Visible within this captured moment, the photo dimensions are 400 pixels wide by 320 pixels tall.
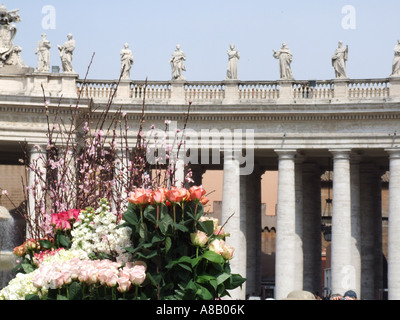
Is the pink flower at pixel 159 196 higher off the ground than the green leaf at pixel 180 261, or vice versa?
the pink flower at pixel 159 196

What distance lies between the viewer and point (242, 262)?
6238cm

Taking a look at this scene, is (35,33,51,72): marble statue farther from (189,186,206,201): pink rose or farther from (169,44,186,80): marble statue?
(189,186,206,201): pink rose

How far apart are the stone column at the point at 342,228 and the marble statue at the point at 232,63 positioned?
9.21 m

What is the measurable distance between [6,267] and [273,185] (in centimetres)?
6550

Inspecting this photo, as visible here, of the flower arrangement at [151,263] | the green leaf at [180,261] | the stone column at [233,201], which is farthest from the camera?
the stone column at [233,201]

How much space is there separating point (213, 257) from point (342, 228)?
4464 cm

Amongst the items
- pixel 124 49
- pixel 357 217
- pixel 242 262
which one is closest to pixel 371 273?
pixel 357 217

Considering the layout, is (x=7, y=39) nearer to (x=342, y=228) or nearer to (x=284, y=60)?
(x=284, y=60)

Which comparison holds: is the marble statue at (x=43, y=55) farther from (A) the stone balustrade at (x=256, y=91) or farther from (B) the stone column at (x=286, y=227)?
(B) the stone column at (x=286, y=227)

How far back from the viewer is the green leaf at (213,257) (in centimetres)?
1447

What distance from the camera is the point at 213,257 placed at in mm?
14508

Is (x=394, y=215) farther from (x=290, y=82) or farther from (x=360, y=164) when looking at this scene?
(x=290, y=82)

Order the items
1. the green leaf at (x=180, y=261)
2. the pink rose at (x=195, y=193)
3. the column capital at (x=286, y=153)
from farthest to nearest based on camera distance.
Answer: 1. the column capital at (x=286, y=153)
2. the pink rose at (x=195, y=193)
3. the green leaf at (x=180, y=261)

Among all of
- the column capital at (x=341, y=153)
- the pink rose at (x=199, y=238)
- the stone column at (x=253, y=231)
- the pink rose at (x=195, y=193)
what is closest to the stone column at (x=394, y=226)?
the column capital at (x=341, y=153)
